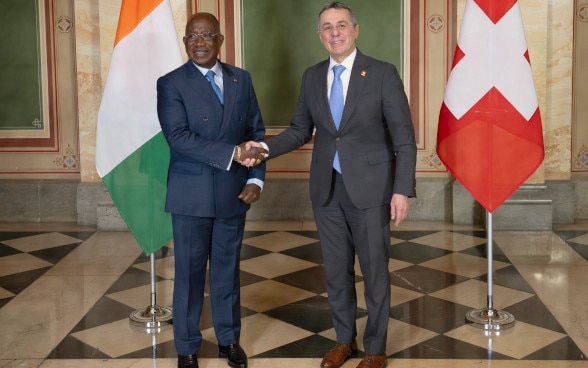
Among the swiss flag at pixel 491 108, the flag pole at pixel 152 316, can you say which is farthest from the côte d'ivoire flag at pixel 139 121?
the swiss flag at pixel 491 108

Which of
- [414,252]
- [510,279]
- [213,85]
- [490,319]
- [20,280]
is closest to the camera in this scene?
[213,85]

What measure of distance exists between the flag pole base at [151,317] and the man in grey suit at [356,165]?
108 cm

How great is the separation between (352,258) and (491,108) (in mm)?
1247

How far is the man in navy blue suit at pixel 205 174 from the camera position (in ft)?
11.5

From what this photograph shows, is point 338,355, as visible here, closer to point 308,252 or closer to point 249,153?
point 249,153

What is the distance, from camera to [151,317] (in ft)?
14.6

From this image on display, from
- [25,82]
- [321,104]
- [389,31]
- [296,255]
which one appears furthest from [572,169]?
[25,82]

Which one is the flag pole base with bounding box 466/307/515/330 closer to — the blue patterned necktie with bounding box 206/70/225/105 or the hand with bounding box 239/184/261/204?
the hand with bounding box 239/184/261/204

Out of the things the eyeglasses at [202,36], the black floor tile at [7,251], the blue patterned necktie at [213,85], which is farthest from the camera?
the black floor tile at [7,251]

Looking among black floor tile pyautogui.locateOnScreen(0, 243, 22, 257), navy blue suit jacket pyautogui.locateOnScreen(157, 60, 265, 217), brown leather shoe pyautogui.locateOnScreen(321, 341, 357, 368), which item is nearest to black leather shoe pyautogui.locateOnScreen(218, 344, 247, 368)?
brown leather shoe pyautogui.locateOnScreen(321, 341, 357, 368)

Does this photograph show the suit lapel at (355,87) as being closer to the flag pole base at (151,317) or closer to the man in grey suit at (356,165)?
the man in grey suit at (356,165)

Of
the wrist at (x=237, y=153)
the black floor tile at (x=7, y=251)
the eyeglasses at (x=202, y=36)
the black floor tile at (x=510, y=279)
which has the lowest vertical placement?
the black floor tile at (x=510, y=279)

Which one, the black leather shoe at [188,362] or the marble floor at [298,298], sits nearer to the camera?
the black leather shoe at [188,362]

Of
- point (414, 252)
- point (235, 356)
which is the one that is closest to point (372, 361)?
point (235, 356)
